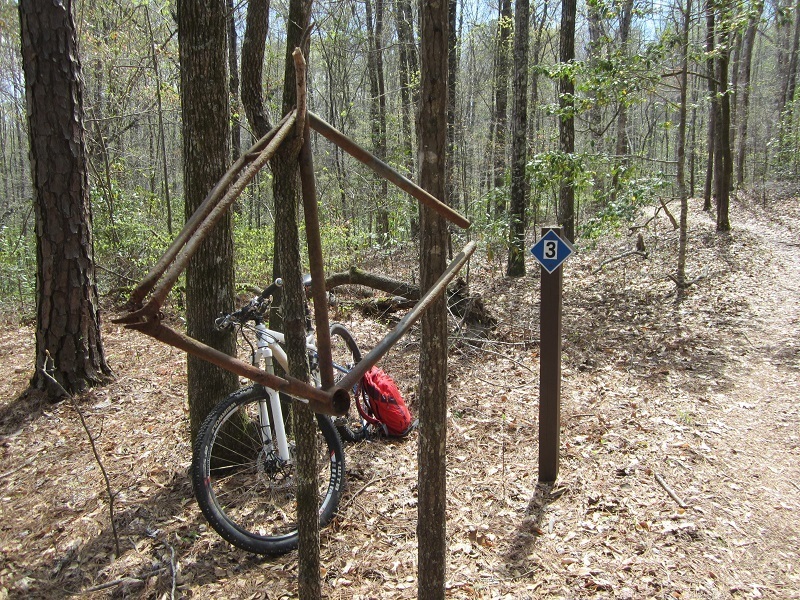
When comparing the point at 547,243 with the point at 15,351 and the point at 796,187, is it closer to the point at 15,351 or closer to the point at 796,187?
the point at 15,351

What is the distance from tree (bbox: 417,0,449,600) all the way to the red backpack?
6.83ft

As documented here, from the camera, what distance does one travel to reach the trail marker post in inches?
150

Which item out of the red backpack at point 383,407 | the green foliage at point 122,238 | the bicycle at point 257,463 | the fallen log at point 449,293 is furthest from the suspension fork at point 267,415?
the green foliage at point 122,238

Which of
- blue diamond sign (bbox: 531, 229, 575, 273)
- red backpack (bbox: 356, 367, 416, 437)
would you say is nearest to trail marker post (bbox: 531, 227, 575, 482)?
blue diamond sign (bbox: 531, 229, 575, 273)

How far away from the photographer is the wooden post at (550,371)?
3865 mm

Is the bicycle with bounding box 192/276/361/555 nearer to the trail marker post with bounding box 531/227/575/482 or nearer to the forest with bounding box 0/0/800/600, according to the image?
the forest with bounding box 0/0/800/600

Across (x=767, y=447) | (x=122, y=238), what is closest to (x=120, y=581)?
(x=767, y=447)

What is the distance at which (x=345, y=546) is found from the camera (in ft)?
10.8

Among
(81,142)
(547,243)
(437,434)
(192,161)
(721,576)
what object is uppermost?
(81,142)

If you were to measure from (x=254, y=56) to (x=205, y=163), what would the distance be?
3.57 feet

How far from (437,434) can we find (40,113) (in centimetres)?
467

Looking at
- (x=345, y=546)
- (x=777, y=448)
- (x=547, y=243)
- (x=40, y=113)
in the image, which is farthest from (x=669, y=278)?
(x=40, y=113)

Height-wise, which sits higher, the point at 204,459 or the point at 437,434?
the point at 437,434

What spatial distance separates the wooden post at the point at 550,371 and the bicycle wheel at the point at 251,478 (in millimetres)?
1630
